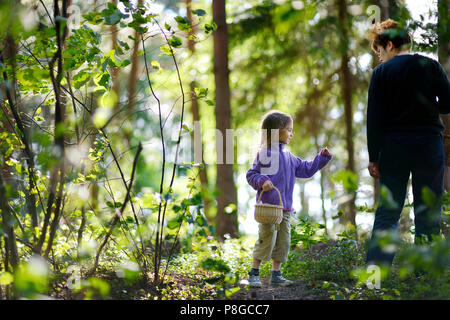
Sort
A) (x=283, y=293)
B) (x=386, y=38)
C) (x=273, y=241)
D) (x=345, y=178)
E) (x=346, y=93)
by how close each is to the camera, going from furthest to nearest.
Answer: (x=346, y=93) → (x=273, y=241) → (x=283, y=293) → (x=386, y=38) → (x=345, y=178)

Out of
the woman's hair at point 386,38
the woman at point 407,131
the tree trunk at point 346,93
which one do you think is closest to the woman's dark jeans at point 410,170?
the woman at point 407,131

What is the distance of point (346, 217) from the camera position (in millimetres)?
8172

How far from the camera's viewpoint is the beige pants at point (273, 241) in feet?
13.3

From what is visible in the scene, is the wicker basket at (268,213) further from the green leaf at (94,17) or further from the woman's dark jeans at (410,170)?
the green leaf at (94,17)

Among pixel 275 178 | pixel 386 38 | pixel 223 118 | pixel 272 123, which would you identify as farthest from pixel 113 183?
pixel 223 118

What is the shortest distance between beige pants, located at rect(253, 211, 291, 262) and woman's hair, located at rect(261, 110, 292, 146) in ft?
2.45

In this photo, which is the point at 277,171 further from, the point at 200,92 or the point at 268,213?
the point at 200,92

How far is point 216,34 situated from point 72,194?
15.3 ft

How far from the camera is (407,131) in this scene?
135 inches

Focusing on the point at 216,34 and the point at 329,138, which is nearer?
the point at 216,34

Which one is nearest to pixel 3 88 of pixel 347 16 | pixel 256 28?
pixel 256 28

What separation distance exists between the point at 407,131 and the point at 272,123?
Result: 1.32m

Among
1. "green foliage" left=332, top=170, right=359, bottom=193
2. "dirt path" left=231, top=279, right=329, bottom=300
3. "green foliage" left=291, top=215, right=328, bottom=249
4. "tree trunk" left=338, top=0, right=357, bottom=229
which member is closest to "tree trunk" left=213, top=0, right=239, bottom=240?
"tree trunk" left=338, top=0, right=357, bottom=229

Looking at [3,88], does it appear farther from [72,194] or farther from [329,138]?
[329,138]
